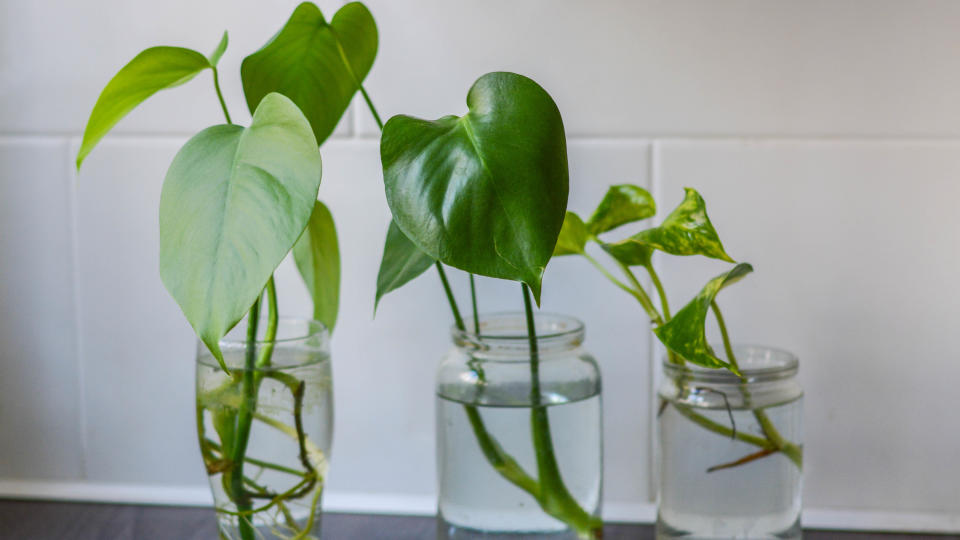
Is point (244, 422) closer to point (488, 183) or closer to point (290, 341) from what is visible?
point (290, 341)

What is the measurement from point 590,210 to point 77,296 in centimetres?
48

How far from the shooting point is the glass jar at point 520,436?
66 cm

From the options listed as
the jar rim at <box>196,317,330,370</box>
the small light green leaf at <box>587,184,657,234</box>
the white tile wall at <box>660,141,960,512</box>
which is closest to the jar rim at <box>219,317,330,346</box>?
the jar rim at <box>196,317,330,370</box>

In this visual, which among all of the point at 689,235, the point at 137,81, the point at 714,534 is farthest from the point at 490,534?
the point at 137,81

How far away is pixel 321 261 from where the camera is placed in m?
0.68

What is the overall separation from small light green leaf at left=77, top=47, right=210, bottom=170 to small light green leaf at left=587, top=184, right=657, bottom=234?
271mm

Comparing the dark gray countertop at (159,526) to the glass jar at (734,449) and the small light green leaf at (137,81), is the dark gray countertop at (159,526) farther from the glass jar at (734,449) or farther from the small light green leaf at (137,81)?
the small light green leaf at (137,81)

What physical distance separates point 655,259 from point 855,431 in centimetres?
22

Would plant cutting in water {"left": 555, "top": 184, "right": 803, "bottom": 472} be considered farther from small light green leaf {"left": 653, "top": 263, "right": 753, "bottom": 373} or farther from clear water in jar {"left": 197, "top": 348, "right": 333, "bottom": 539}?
clear water in jar {"left": 197, "top": 348, "right": 333, "bottom": 539}

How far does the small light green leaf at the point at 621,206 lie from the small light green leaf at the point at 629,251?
0.03 m

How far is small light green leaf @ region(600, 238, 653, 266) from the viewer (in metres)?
0.61

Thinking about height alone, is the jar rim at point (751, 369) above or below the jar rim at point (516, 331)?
below

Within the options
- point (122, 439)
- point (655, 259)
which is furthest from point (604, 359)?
point (122, 439)

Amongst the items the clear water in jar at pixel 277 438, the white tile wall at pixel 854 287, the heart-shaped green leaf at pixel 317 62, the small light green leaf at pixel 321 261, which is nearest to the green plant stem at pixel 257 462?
the clear water in jar at pixel 277 438
